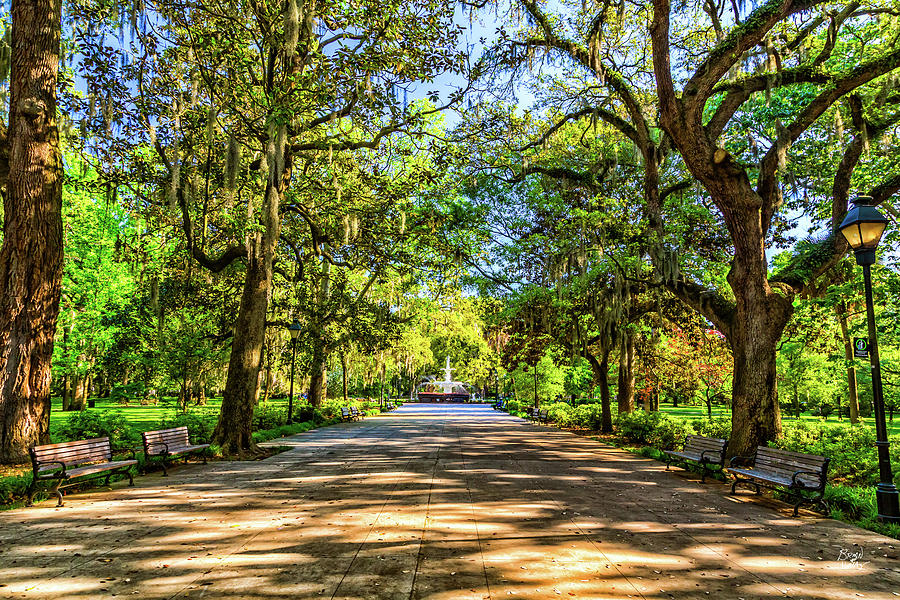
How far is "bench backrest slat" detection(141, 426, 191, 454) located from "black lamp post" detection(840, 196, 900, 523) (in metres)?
11.5

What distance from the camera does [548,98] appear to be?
48.1 ft

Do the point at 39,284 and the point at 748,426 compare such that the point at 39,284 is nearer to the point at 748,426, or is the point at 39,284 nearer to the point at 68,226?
the point at 748,426

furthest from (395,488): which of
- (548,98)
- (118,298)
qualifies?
(118,298)

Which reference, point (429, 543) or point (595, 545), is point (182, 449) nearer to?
point (429, 543)

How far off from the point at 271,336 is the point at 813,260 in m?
22.2

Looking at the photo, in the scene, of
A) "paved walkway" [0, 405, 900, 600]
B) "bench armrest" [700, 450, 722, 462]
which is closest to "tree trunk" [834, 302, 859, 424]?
"bench armrest" [700, 450, 722, 462]

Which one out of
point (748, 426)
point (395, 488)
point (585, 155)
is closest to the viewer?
point (395, 488)

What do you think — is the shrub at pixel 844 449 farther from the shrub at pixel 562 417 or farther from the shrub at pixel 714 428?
the shrub at pixel 562 417

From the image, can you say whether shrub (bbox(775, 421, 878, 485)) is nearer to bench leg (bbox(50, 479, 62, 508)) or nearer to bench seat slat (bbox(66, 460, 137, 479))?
bench seat slat (bbox(66, 460, 137, 479))

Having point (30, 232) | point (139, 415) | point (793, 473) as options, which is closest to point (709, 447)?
point (793, 473)

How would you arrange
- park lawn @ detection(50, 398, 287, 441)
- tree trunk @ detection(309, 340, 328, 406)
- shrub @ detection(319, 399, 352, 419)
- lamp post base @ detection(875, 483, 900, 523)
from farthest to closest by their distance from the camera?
tree trunk @ detection(309, 340, 328, 406) → shrub @ detection(319, 399, 352, 419) → park lawn @ detection(50, 398, 287, 441) → lamp post base @ detection(875, 483, 900, 523)

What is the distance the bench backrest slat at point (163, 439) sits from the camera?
30.1 feet

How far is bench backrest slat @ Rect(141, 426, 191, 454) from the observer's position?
30.1ft

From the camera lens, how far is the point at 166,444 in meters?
9.70
